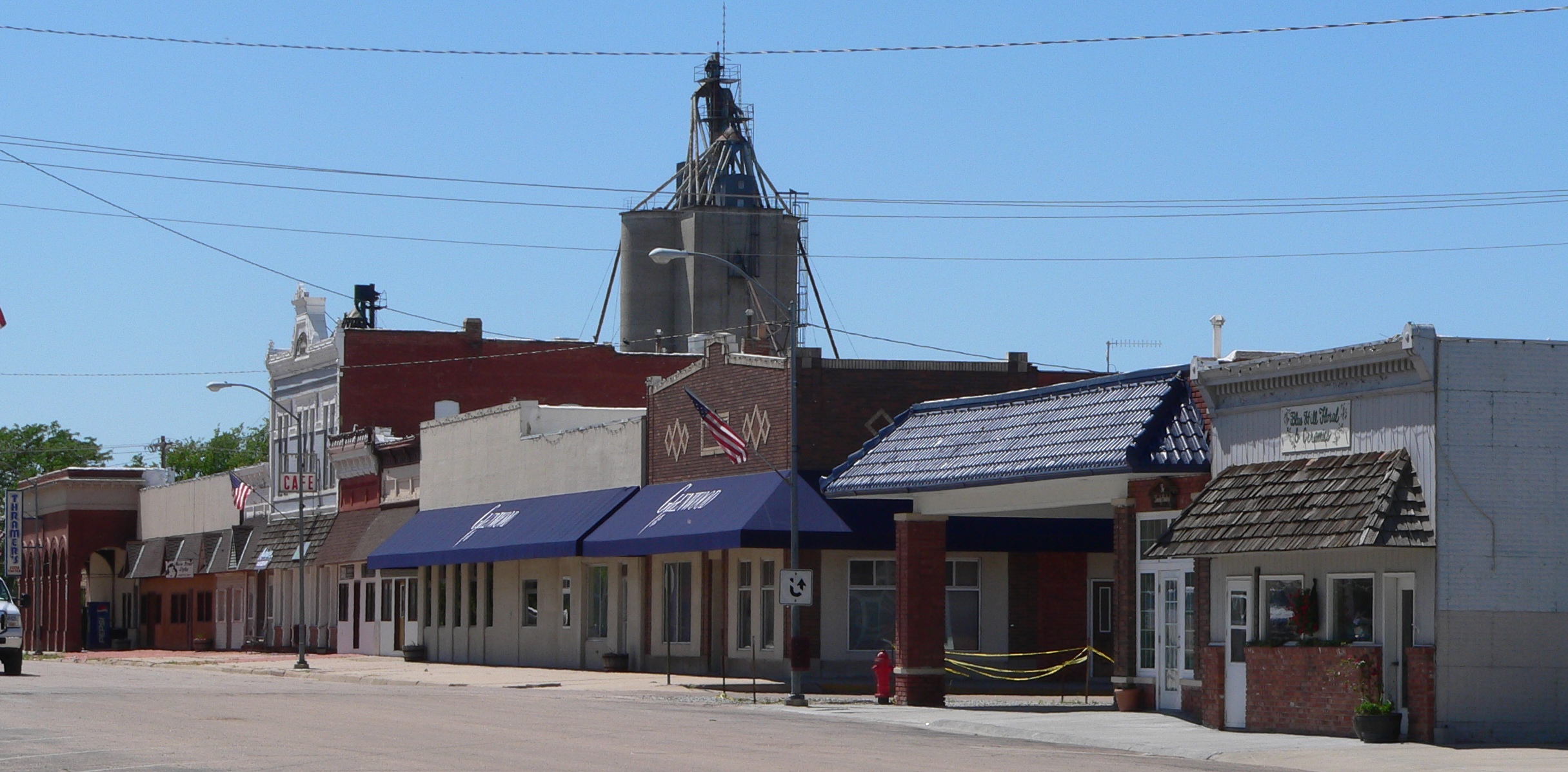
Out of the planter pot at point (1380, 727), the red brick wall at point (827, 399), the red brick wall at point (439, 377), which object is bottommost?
the planter pot at point (1380, 727)

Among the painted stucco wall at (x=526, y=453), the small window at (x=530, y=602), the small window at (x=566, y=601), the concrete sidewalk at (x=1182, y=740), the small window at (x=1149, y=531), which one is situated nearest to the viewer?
the concrete sidewalk at (x=1182, y=740)

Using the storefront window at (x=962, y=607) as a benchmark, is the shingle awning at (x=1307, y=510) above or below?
above

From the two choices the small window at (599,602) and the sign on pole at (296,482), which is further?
the sign on pole at (296,482)

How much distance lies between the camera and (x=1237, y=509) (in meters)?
27.2

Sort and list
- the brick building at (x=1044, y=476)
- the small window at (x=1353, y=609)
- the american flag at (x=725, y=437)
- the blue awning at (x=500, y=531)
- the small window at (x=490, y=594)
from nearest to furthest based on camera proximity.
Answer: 1. the small window at (x=1353, y=609)
2. the brick building at (x=1044, y=476)
3. the american flag at (x=725, y=437)
4. the blue awning at (x=500, y=531)
5. the small window at (x=490, y=594)

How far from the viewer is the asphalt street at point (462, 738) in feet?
66.3

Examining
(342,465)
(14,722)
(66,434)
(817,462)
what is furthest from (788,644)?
(66,434)

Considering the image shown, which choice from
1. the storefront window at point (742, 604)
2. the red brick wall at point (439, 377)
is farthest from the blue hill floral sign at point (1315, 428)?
the red brick wall at point (439, 377)

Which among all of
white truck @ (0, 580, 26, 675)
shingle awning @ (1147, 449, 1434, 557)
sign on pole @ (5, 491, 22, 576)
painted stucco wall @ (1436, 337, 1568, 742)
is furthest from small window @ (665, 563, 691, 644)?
sign on pole @ (5, 491, 22, 576)

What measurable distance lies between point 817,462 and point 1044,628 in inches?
231

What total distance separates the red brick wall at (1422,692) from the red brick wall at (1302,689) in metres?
0.61

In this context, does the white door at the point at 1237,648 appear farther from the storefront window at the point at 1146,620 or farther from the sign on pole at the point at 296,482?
the sign on pole at the point at 296,482

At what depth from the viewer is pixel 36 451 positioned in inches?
4902

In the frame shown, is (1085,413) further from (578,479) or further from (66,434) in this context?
(66,434)
